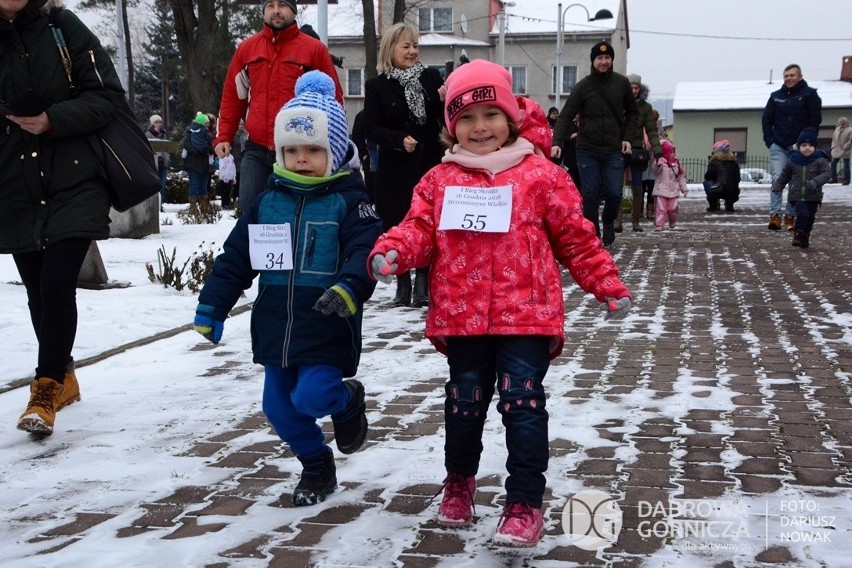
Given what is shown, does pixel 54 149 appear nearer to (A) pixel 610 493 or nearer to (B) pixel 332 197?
(B) pixel 332 197

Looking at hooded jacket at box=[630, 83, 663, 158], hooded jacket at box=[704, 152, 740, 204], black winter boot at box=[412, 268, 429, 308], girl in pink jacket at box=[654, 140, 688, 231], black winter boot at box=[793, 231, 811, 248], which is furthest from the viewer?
hooded jacket at box=[704, 152, 740, 204]

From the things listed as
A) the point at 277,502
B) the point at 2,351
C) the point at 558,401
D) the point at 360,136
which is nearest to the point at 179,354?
the point at 2,351

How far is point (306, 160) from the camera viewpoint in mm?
3818

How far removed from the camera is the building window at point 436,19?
57750 mm

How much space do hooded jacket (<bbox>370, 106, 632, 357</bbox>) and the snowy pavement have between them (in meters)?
0.68

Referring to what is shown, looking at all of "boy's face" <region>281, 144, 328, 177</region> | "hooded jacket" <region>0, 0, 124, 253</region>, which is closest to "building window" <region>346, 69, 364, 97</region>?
"hooded jacket" <region>0, 0, 124, 253</region>

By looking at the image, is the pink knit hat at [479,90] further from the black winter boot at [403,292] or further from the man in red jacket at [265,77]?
the black winter boot at [403,292]

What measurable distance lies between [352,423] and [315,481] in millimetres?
243

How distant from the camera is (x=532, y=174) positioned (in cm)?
358

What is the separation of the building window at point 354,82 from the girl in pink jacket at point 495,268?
57.1 meters

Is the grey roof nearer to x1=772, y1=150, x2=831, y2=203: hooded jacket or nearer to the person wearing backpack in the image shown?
the person wearing backpack

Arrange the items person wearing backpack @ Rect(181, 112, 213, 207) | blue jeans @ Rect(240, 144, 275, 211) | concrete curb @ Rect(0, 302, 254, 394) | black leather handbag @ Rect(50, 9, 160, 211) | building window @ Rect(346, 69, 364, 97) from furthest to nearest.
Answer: building window @ Rect(346, 69, 364, 97) → person wearing backpack @ Rect(181, 112, 213, 207) → blue jeans @ Rect(240, 144, 275, 211) → concrete curb @ Rect(0, 302, 254, 394) → black leather handbag @ Rect(50, 9, 160, 211)

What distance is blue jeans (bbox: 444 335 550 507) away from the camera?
3.42 meters

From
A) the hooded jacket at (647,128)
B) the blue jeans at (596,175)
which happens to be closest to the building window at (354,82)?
the hooded jacket at (647,128)
